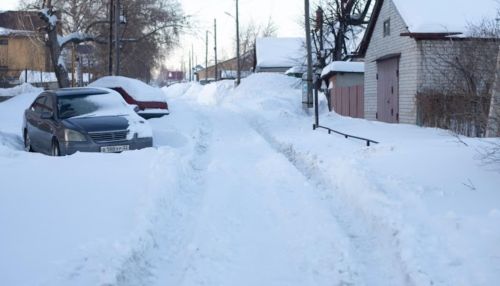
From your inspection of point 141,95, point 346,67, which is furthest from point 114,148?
point 346,67

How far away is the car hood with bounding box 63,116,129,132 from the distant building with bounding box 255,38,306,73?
43.2 metres

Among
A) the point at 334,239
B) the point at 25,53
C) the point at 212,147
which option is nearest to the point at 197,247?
the point at 334,239

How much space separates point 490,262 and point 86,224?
385cm

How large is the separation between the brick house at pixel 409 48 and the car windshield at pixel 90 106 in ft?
30.5

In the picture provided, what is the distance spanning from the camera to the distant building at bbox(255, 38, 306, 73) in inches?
2199

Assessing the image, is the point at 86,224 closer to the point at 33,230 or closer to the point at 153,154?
the point at 33,230

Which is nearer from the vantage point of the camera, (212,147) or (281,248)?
(281,248)

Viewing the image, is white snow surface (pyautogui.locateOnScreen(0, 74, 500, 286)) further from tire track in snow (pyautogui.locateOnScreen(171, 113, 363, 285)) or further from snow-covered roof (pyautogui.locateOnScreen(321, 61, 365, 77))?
snow-covered roof (pyautogui.locateOnScreen(321, 61, 365, 77))

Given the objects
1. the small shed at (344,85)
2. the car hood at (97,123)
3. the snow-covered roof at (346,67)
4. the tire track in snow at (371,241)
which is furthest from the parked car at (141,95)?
the snow-covered roof at (346,67)

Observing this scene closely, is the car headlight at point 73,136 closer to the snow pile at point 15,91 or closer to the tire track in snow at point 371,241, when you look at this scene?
the tire track in snow at point 371,241

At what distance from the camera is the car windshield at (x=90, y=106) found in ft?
39.1

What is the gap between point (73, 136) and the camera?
10875mm

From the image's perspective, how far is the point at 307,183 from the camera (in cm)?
869

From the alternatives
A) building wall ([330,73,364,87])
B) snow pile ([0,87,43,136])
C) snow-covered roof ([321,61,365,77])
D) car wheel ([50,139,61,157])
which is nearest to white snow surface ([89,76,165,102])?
snow pile ([0,87,43,136])
